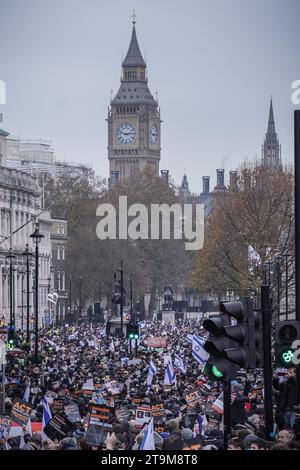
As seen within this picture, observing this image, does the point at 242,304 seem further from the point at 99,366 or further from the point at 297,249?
the point at 99,366

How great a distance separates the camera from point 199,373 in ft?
177

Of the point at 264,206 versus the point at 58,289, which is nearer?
the point at 264,206

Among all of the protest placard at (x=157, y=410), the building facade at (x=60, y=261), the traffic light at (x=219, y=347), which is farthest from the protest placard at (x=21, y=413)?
the building facade at (x=60, y=261)

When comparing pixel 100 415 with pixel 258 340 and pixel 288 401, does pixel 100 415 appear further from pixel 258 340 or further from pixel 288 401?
pixel 258 340

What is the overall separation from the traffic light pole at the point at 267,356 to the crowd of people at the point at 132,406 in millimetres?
226

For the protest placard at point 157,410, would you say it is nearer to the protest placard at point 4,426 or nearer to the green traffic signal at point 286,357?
the protest placard at point 4,426

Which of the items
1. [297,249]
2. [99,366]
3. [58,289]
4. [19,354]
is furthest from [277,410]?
[58,289]

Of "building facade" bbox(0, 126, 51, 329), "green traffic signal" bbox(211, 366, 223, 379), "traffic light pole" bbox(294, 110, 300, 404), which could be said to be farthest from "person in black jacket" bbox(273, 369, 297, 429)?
"building facade" bbox(0, 126, 51, 329)

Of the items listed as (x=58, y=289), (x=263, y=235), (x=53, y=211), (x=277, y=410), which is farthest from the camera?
(x=53, y=211)

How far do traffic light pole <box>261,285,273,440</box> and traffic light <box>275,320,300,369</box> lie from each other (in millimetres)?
174

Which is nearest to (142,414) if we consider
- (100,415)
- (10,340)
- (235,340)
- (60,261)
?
(100,415)

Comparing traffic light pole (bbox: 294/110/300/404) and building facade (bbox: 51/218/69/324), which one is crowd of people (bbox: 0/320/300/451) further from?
building facade (bbox: 51/218/69/324)
